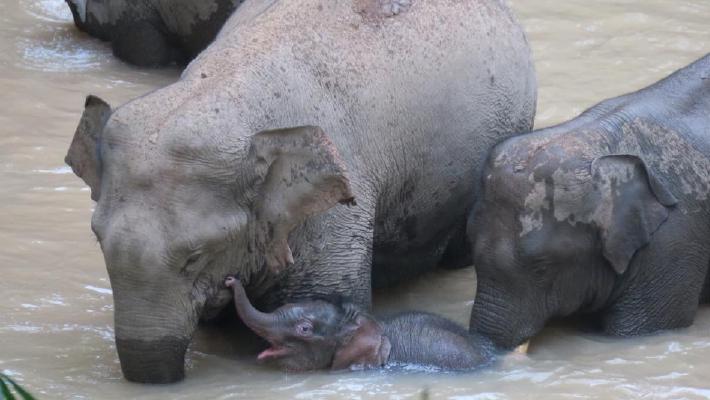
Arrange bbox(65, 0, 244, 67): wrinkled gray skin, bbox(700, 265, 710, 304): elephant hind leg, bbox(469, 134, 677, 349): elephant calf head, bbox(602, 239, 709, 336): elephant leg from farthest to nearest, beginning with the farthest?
bbox(65, 0, 244, 67): wrinkled gray skin
bbox(700, 265, 710, 304): elephant hind leg
bbox(602, 239, 709, 336): elephant leg
bbox(469, 134, 677, 349): elephant calf head

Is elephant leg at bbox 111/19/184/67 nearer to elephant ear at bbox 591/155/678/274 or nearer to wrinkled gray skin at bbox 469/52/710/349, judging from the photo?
wrinkled gray skin at bbox 469/52/710/349

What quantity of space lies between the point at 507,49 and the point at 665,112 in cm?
84

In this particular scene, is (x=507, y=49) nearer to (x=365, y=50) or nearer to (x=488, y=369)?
(x=365, y=50)

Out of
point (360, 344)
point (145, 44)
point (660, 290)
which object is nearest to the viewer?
point (360, 344)

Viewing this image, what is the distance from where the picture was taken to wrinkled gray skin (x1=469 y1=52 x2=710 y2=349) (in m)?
6.40

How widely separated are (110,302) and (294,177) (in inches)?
58.7

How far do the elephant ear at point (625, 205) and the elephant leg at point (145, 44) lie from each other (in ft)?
16.3

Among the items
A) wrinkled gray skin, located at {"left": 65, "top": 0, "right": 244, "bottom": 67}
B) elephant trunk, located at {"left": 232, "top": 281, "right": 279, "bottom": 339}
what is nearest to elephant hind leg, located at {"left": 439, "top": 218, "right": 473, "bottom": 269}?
elephant trunk, located at {"left": 232, "top": 281, "right": 279, "bottom": 339}

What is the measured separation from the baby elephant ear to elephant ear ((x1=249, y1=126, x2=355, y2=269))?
489 millimetres

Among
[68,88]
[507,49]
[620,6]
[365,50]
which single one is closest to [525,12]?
[620,6]

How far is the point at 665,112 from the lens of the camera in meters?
6.89

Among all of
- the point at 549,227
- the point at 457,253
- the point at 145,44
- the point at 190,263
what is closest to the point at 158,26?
the point at 145,44

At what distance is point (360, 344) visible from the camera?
6.23 m

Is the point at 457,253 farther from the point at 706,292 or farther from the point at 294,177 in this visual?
the point at 294,177
